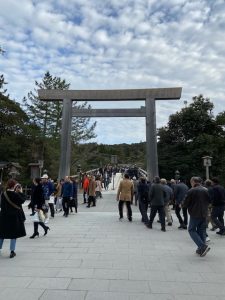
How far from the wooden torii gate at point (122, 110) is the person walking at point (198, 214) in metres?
13.0

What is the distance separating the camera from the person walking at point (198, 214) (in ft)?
24.1

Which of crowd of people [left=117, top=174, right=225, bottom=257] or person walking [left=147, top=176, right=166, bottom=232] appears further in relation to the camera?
person walking [left=147, top=176, right=166, bottom=232]

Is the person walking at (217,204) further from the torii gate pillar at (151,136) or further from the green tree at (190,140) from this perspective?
the green tree at (190,140)

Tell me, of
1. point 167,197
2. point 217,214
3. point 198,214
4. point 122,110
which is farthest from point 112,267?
point 122,110

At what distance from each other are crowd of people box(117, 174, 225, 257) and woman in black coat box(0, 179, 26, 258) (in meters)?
3.43

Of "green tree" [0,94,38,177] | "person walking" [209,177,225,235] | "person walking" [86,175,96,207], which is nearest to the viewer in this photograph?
"person walking" [209,177,225,235]

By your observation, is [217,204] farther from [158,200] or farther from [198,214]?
[198,214]

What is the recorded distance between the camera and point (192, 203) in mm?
7672

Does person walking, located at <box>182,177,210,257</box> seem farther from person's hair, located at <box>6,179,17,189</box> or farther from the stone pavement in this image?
person's hair, located at <box>6,179,17,189</box>

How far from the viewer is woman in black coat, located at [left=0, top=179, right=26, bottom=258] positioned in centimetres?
709

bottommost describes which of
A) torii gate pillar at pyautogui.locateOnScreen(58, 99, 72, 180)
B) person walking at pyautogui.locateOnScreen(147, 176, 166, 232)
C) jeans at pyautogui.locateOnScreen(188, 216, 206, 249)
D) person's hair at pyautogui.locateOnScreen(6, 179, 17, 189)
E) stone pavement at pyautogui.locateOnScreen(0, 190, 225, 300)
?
stone pavement at pyautogui.locateOnScreen(0, 190, 225, 300)

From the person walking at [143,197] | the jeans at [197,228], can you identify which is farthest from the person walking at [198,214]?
the person walking at [143,197]

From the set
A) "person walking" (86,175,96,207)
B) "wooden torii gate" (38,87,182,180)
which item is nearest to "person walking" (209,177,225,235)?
"person walking" (86,175,96,207)

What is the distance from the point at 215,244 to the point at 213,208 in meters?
1.49
